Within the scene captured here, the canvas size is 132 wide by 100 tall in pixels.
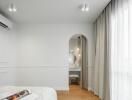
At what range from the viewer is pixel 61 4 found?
3818mm

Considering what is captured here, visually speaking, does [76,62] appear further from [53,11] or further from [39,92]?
[39,92]

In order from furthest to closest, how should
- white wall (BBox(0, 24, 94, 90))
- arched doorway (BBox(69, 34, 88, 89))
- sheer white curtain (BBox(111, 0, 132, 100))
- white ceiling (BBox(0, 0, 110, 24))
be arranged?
arched doorway (BBox(69, 34, 88, 89))
white wall (BBox(0, 24, 94, 90))
white ceiling (BBox(0, 0, 110, 24))
sheer white curtain (BBox(111, 0, 132, 100))

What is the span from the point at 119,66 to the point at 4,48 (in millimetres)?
3594

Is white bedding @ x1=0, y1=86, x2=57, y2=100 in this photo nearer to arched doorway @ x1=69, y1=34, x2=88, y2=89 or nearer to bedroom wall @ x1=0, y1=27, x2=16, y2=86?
bedroom wall @ x1=0, y1=27, x2=16, y2=86

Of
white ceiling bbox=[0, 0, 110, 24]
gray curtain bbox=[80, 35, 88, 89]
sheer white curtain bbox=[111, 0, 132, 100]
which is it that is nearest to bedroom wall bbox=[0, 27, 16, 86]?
white ceiling bbox=[0, 0, 110, 24]

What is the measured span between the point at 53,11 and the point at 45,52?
6.27 feet

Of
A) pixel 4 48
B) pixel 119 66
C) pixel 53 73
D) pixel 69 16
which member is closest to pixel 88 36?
pixel 69 16

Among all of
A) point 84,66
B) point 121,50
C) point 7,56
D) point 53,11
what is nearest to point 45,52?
point 7,56

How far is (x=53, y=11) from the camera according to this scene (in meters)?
4.38

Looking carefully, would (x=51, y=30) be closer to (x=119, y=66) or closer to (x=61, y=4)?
(x=61, y=4)

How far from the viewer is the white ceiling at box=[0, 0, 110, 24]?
3695 mm

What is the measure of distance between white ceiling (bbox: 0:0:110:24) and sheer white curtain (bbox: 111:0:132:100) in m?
0.61

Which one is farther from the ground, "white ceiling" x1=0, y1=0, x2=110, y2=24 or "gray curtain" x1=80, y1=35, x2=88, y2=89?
"white ceiling" x1=0, y1=0, x2=110, y2=24

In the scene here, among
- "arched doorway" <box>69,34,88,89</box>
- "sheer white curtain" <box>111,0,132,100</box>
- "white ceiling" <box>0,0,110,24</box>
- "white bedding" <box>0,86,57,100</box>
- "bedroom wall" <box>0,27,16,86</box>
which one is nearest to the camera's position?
"white bedding" <box>0,86,57,100</box>
